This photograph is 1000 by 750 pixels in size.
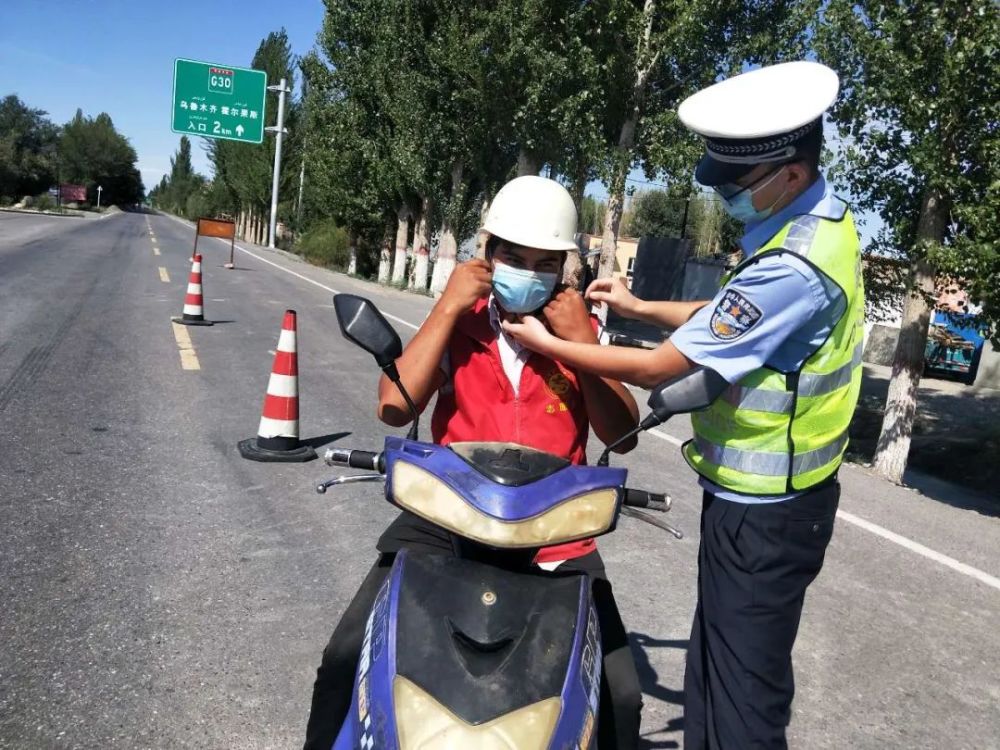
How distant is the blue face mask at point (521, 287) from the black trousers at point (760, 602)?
742 millimetres

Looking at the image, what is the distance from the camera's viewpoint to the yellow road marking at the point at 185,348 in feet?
28.6

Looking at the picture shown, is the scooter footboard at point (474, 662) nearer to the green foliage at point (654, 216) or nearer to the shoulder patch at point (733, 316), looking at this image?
the shoulder patch at point (733, 316)

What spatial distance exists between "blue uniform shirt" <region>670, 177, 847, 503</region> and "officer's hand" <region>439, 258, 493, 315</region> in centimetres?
56

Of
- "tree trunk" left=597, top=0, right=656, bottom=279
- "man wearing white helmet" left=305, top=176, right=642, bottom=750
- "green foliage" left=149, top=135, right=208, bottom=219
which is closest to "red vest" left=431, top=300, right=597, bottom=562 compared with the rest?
"man wearing white helmet" left=305, top=176, right=642, bottom=750

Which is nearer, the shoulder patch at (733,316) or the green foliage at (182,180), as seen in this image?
the shoulder patch at (733,316)

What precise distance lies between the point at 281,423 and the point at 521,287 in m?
3.97

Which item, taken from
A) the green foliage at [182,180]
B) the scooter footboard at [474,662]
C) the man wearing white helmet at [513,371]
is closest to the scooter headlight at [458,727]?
the scooter footboard at [474,662]

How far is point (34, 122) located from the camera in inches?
4510

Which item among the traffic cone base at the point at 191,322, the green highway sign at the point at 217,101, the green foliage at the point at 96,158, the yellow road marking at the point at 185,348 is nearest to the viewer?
the yellow road marking at the point at 185,348

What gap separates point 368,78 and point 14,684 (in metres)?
26.5

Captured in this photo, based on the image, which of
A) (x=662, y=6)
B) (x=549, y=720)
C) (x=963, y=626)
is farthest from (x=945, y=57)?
(x=662, y=6)

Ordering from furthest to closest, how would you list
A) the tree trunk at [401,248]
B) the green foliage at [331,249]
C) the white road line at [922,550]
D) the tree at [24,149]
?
the tree at [24,149] → the green foliage at [331,249] → the tree trunk at [401,248] → the white road line at [922,550]

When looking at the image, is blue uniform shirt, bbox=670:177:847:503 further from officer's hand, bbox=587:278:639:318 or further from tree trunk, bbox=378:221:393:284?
tree trunk, bbox=378:221:393:284

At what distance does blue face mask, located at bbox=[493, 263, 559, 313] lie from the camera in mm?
2260
